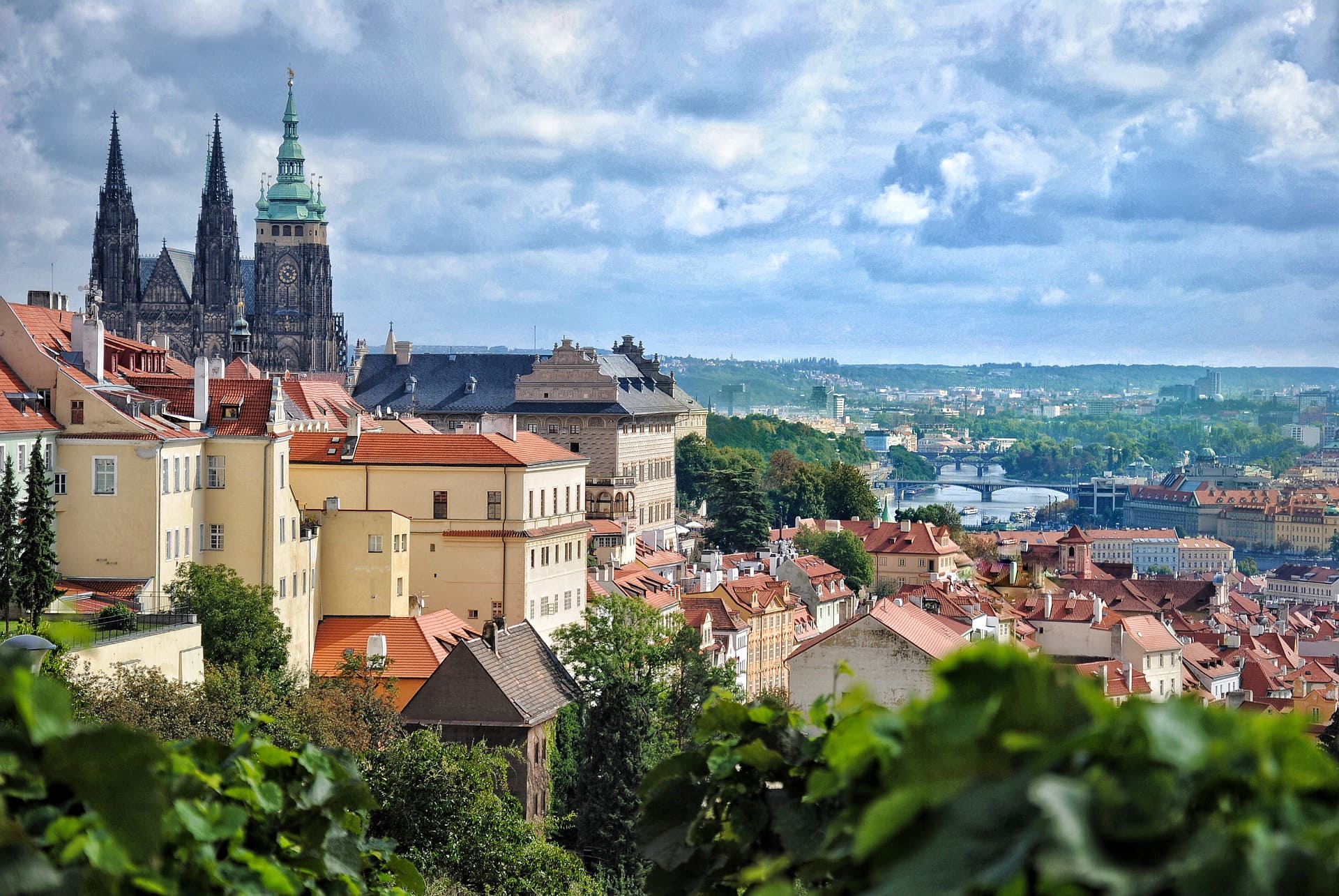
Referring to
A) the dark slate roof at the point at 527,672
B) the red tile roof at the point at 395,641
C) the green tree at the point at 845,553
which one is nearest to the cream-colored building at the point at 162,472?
the red tile roof at the point at 395,641

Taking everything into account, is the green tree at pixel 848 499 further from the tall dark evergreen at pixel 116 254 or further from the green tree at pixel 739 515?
the tall dark evergreen at pixel 116 254

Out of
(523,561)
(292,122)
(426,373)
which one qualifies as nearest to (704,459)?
(426,373)

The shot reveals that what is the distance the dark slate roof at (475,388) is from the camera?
109375 millimetres

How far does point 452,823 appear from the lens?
28672 mm

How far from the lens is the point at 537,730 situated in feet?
125

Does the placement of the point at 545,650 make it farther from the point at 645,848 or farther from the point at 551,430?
the point at 551,430

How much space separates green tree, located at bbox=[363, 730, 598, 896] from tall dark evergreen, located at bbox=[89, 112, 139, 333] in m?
115

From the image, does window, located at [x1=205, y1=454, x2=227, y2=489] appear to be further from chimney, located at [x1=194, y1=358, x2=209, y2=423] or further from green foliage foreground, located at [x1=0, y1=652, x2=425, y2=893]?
green foliage foreground, located at [x1=0, y1=652, x2=425, y2=893]

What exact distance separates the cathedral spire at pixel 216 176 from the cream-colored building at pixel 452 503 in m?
98.7

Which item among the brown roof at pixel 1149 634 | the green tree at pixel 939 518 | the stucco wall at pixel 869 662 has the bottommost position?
the brown roof at pixel 1149 634

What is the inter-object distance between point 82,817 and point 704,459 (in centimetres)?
13714

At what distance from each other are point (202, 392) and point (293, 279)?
4424 inches

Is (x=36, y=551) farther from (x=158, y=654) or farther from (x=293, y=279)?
(x=293, y=279)

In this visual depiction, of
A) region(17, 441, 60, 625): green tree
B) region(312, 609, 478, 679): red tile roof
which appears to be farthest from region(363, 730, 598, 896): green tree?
region(312, 609, 478, 679): red tile roof
